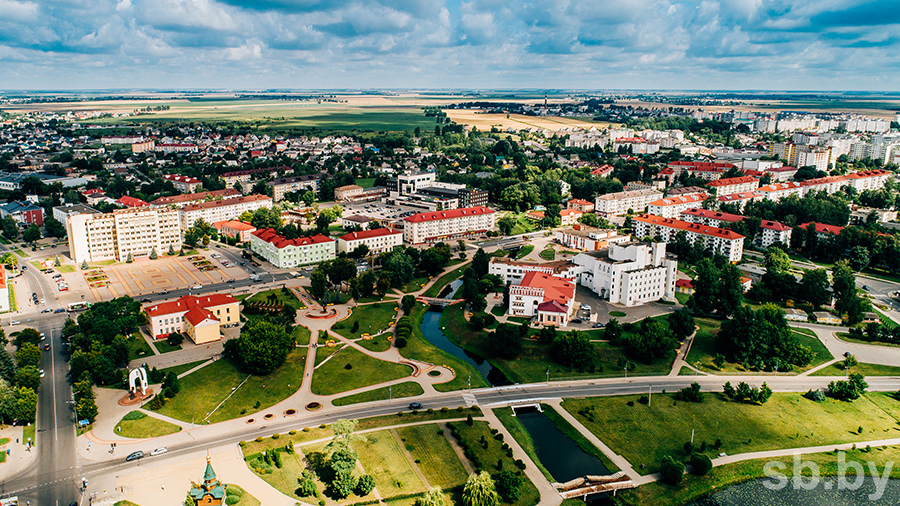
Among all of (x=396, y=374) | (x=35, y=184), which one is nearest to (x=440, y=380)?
(x=396, y=374)

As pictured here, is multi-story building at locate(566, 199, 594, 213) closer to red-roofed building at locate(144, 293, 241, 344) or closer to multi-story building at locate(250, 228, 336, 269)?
multi-story building at locate(250, 228, 336, 269)

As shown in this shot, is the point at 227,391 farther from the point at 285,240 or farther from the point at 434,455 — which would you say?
the point at 285,240

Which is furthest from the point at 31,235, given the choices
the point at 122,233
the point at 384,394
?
the point at 384,394

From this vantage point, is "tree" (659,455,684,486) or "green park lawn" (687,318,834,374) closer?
"tree" (659,455,684,486)

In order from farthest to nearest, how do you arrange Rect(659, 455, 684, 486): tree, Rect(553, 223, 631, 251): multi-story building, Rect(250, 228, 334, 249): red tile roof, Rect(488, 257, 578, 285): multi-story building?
1. Rect(553, 223, 631, 251): multi-story building
2. Rect(250, 228, 334, 249): red tile roof
3. Rect(488, 257, 578, 285): multi-story building
4. Rect(659, 455, 684, 486): tree

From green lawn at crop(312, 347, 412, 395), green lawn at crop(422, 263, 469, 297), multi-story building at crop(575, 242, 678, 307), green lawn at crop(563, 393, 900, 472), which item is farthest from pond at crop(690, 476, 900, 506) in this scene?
green lawn at crop(422, 263, 469, 297)
